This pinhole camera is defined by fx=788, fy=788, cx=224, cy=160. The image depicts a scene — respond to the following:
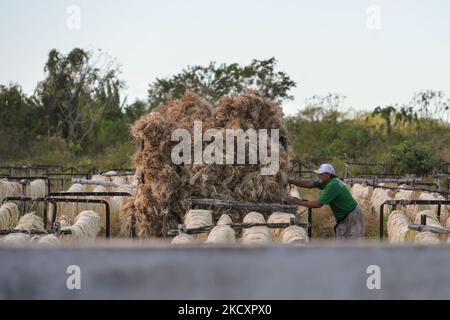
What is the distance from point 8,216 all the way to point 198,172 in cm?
311

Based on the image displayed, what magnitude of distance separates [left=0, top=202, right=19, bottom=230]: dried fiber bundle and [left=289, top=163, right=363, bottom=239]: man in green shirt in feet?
15.0

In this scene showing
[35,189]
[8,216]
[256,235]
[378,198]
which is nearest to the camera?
[256,235]

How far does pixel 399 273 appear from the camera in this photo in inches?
40.0

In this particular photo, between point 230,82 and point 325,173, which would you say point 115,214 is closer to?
point 325,173

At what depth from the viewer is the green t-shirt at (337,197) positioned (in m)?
10.4

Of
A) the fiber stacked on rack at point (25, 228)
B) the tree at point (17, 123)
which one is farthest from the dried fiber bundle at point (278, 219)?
the tree at point (17, 123)

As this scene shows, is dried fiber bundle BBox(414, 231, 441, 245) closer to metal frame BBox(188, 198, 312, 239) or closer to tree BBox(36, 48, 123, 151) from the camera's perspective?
metal frame BBox(188, 198, 312, 239)

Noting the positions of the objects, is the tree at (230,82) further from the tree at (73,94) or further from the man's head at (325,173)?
the man's head at (325,173)

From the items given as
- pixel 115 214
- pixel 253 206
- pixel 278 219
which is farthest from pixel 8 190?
pixel 278 219

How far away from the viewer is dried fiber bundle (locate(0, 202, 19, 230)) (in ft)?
40.1

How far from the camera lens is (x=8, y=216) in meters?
12.5

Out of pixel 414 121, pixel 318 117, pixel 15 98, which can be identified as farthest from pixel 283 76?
pixel 15 98

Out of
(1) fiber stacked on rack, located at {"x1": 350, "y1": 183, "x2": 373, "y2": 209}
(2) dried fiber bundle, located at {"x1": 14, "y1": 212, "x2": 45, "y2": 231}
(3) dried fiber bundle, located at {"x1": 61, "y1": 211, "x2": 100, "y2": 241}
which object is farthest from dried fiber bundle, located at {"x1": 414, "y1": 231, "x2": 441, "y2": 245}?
(1) fiber stacked on rack, located at {"x1": 350, "y1": 183, "x2": 373, "y2": 209}

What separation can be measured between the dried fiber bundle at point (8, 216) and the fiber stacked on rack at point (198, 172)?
1.99m
